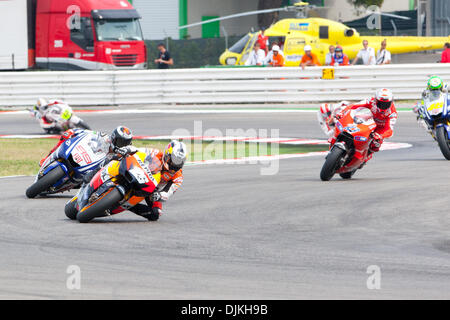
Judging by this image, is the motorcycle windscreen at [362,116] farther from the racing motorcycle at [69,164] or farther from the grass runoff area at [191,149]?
the grass runoff area at [191,149]

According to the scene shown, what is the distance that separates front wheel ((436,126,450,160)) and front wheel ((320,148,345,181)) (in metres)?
2.74

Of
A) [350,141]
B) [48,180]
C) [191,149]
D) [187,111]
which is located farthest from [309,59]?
[48,180]

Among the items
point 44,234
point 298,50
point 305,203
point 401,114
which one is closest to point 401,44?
point 298,50

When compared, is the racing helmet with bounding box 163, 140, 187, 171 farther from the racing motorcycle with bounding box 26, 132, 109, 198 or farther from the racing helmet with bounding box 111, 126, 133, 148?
the racing motorcycle with bounding box 26, 132, 109, 198

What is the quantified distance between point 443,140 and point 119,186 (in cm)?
716

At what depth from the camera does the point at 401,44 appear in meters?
32.3

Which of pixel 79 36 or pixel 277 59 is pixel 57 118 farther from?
pixel 79 36

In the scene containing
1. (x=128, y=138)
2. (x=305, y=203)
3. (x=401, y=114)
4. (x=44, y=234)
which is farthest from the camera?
(x=401, y=114)

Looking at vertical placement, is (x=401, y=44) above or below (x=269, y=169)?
above

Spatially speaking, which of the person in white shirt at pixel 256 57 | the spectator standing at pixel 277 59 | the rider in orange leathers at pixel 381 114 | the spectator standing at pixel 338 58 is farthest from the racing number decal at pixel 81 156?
the person in white shirt at pixel 256 57

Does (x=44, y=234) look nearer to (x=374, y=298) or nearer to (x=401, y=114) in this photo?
(x=374, y=298)

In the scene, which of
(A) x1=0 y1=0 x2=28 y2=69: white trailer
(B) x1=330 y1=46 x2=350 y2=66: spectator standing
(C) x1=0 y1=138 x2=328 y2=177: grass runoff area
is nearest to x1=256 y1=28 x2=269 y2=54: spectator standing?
(B) x1=330 y1=46 x2=350 y2=66: spectator standing

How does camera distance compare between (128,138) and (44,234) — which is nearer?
(44,234)
